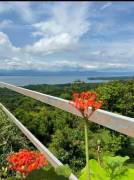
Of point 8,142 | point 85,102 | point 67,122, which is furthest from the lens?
point 67,122

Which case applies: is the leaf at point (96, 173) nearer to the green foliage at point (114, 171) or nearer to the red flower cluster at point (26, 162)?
the green foliage at point (114, 171)

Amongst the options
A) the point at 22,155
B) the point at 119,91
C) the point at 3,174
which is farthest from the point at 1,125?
the point at 119,91

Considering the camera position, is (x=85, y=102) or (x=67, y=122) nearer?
(x=85, y=102)

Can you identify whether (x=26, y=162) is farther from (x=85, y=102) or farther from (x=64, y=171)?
(x=85, y=102)

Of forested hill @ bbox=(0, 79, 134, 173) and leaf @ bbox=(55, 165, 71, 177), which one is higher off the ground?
leaf @ bbox=(55, 165, 71, 177)

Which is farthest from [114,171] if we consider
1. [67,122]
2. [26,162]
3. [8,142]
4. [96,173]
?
[67,122]

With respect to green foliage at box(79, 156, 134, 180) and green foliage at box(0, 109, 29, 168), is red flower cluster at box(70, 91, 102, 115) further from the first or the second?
green foliage at box(0, 109, 29, 168)

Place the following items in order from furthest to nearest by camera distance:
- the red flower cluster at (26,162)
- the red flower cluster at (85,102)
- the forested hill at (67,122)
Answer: the forested hill at (67,122), the red flower cluster at (26,162), the red flower cluster at (85,102)

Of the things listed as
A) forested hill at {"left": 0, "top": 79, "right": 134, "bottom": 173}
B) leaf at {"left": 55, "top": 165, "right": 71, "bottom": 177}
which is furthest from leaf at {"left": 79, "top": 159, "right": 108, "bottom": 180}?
forested hill at {"left": 0, "top": 79, "right": 134, "bottom": 173}

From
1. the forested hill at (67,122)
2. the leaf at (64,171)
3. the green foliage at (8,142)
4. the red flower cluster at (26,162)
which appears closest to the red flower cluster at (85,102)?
the leaf at (64,171)
